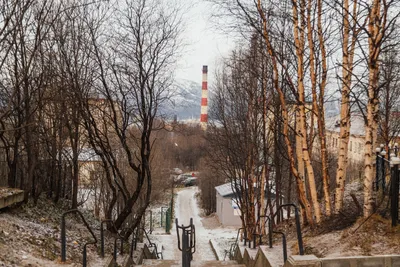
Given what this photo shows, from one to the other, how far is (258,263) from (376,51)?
4.02m

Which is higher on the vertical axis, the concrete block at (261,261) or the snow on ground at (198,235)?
the concrete block at (261,261)

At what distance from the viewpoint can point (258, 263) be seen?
7746mm

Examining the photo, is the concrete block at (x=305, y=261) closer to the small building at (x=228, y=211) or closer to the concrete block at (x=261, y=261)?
the concrete block at (x=261, y=261)

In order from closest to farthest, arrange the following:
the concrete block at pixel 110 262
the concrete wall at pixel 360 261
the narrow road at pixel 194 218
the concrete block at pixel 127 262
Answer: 1. the concrete wall at pixel 360 261
2. the concrete block at pixel 110 262
3. the concrete block at pixel 127 262
4. the narrow road at pixel 194 218

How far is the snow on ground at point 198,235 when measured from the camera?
66.1ft

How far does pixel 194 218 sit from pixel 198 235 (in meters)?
9.60

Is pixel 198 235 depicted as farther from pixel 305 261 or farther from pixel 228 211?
pixel 305 261

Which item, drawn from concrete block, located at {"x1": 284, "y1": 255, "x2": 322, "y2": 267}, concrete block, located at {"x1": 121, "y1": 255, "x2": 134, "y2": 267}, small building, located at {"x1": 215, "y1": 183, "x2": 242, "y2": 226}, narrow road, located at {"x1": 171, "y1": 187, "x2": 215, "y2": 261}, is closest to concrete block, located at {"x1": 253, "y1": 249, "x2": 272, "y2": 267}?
concrete block, located at {"x1": 284, "y1": 255, "x2": 322, "y2": 267}

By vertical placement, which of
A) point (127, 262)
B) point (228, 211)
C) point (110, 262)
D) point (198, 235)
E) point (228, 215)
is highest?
point (110, 262)

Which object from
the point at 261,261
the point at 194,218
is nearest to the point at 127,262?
the point at 261,261

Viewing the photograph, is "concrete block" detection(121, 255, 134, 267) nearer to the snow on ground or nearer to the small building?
the snow on ground

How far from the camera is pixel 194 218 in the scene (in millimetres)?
36594

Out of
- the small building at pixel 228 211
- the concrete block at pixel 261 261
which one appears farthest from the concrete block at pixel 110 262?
the small building at pixel 228 211

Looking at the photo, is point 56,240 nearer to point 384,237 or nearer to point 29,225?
point 29,225
